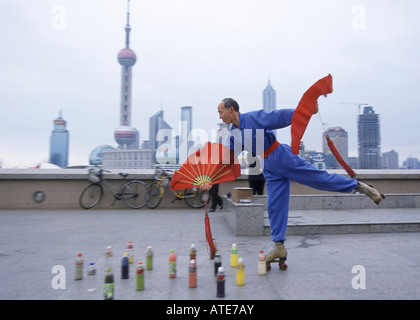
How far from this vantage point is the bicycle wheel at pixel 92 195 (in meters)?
9.40

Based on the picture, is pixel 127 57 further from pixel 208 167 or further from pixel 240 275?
pixel 240 275

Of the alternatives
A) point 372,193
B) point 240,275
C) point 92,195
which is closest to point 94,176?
point 92,195

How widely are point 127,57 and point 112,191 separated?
615 feet

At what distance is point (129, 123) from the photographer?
554ft

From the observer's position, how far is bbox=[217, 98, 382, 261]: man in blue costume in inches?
Result: 138

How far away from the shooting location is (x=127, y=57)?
18125 cm

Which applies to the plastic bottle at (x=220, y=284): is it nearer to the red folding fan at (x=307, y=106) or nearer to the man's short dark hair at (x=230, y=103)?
the red folding fan at (x=307, y=106)

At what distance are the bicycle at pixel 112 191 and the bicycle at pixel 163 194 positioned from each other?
21cm

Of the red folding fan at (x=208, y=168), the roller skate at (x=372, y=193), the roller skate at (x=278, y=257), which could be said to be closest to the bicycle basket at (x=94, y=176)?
the red folding fan at (x=208, y=168)

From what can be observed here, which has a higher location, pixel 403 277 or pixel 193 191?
pixel 193 191

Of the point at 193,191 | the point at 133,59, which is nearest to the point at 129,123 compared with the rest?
the point at 133,59

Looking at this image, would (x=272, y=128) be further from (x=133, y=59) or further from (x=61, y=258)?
(x=133, y=59)

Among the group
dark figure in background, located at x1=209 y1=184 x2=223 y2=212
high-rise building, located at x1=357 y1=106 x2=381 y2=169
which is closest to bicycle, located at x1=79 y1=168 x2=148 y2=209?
dark figure in background, located at x1=209 y1=184 x2=223 y2=212

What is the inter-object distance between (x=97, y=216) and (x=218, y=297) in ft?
19.7
